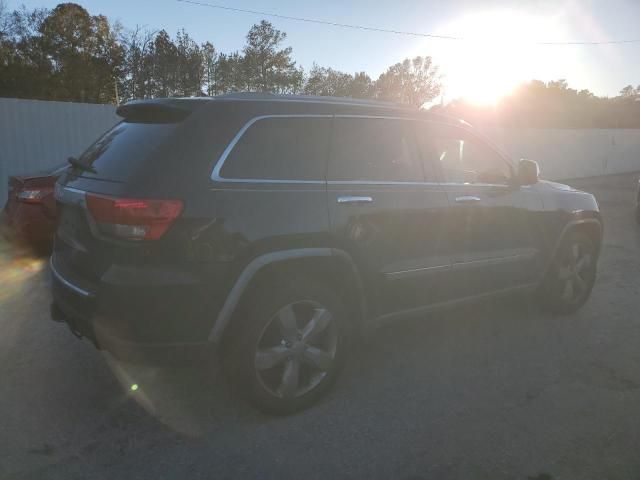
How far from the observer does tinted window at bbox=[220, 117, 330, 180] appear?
9.56 feet

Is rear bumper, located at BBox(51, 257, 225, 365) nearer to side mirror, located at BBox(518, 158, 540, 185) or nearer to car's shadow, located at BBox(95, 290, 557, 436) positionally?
car's shadow, located at BBox(95, 290, 557, 436)

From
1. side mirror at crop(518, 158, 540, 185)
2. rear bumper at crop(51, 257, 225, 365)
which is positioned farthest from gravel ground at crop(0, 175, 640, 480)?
side mirror at crop(518, 158, 540, 185)

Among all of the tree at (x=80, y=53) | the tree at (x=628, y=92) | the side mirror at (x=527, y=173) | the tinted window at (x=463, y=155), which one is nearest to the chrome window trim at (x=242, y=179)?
the tinted window at (x=463, y=155)

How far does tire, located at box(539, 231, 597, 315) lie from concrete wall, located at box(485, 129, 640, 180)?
1262cm

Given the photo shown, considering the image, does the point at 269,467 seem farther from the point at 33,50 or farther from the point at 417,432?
the point at 33,50

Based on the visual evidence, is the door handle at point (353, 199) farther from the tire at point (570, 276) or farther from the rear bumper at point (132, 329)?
the tire at point (570, 276)

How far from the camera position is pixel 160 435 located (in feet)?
9.68

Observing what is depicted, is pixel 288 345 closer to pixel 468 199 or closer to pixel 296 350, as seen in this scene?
pixel 296 350

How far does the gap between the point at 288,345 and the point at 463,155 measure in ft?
8.44

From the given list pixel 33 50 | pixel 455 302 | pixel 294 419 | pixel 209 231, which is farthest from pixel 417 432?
pixel 33 50

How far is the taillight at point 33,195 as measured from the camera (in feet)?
19.0

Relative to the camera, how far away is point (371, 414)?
3.22 m

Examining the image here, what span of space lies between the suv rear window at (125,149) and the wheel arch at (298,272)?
2.66 feet

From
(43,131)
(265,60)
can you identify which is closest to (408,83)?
(265,60)
